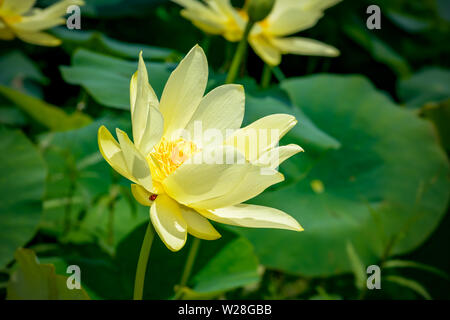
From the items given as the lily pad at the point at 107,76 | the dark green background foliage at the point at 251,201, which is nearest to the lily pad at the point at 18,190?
the dark green background foliage at the point at 251,201

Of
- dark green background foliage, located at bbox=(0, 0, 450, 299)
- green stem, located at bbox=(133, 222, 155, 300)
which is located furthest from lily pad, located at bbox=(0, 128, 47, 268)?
green stem, located at bbox=(133, 222, 155, 300)

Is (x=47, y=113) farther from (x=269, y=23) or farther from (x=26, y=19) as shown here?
(x=269, y=23)

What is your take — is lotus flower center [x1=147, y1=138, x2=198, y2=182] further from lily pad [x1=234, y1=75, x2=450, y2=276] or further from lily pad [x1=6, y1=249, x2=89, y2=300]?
lily pad [x1=234, y1=75, x2=450, y2=276]

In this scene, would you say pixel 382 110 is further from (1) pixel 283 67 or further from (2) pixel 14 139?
(2) pixel 14 139

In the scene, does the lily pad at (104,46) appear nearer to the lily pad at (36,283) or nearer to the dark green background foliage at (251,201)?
the dark green background foliage at (251,201)

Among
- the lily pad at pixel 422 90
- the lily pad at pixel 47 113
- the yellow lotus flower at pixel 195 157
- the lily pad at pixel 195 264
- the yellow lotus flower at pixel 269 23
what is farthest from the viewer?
the lily pad at pixel 422 90

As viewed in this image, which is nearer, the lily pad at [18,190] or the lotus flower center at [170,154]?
the lotus flower center at [170,154]
